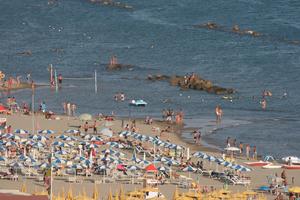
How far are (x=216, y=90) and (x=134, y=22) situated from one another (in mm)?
44804

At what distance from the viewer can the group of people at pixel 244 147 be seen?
68.7m

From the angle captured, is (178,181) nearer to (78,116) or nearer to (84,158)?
(84,158)

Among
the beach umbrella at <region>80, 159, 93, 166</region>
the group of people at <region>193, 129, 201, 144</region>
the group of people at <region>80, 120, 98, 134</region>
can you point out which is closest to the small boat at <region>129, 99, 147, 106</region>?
the group of people at <region>80, 120, 98, 134</region>

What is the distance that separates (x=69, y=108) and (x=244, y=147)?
13717mm

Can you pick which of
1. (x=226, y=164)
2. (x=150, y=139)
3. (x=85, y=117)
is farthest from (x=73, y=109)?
(x=226, y=164)

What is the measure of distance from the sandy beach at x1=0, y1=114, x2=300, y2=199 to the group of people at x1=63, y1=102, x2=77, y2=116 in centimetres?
209

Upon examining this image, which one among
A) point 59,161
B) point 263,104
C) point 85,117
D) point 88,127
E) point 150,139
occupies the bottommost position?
point 263,104

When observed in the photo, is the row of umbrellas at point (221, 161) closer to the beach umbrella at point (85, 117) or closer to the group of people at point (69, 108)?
the beach umbrella at point (85, 117)

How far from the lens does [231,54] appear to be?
115m

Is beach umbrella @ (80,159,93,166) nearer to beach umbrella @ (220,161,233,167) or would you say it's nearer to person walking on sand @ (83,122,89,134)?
beach umbrella @ (220,161,233,167)

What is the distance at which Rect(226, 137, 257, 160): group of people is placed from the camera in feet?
225

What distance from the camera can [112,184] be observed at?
57594 millimetres

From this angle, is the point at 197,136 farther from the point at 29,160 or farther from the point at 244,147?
the point at 29,160

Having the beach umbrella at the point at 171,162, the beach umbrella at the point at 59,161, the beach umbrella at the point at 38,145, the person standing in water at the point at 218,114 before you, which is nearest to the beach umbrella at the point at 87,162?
the beach umbrella at the point at 59,161
